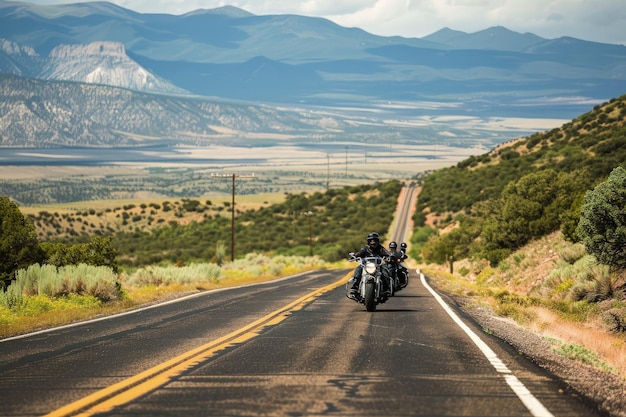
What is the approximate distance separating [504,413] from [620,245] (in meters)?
18.7

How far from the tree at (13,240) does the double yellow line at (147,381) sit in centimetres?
1309

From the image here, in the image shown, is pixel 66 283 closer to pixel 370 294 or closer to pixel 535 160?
pixel 370 294

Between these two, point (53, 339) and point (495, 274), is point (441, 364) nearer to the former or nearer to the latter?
point (53, 339)

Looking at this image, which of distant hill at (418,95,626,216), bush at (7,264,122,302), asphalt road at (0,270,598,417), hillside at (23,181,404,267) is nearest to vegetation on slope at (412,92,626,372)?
distant hill at (418,95,626,216)

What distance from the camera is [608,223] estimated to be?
26.5 m

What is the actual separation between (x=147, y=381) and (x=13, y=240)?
1790 centimetres

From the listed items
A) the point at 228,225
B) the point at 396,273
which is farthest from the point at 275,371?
the point at 228,225

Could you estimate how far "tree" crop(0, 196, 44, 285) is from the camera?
26625mm

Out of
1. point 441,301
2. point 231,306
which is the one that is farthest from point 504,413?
point 441,301

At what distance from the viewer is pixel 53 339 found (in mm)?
14711

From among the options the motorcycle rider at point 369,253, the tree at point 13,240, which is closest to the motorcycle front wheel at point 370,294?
the motorcycle rider at point 369,253

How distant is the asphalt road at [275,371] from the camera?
882cm

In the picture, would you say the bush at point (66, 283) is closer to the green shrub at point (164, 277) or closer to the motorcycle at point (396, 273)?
the motorcycle at point (396, 273)

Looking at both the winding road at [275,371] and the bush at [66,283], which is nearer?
the winding road at [275,371]
